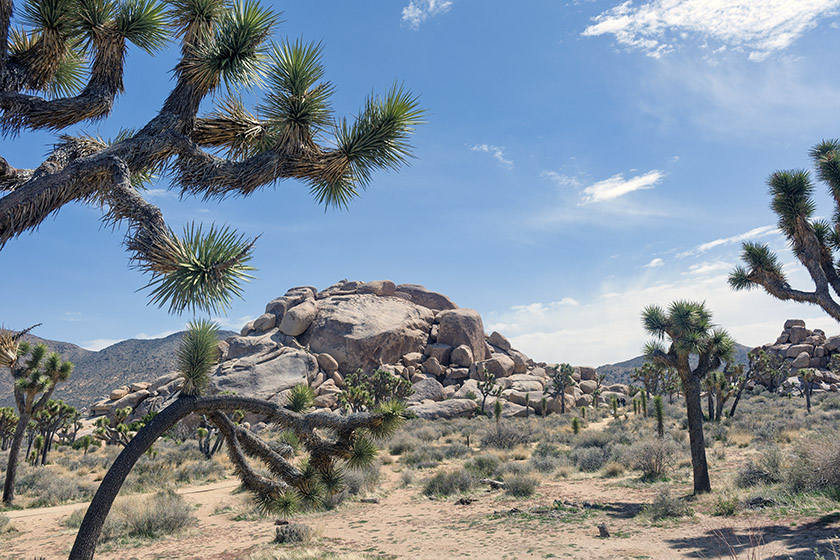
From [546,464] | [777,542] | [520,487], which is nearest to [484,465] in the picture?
[546,464]

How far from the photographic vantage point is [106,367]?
81.5 metres

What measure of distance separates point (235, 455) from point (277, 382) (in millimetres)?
42624

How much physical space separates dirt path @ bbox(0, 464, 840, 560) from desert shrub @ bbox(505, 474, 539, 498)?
0.95 feet

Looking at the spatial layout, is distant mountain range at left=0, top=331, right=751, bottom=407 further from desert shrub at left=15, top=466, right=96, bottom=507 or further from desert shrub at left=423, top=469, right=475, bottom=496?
desert shrub at left=423, top=469, right=475, bottom=496

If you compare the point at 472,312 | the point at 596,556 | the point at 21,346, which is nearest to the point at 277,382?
the point at 472,312

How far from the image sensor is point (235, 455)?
233 inches

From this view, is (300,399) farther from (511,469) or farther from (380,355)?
(380,355)

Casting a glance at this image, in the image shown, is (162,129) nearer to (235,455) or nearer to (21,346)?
(235,455)

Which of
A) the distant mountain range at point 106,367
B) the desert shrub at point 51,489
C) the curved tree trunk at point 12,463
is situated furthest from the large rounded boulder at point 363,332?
the curved tree trunk at point 12,463

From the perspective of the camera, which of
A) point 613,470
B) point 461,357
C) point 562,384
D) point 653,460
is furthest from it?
point 461,357

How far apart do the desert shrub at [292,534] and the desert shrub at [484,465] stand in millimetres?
8178

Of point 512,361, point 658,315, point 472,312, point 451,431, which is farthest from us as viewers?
point 472,312

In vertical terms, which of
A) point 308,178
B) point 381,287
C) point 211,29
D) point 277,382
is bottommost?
point 277,382

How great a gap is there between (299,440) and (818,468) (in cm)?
1238
